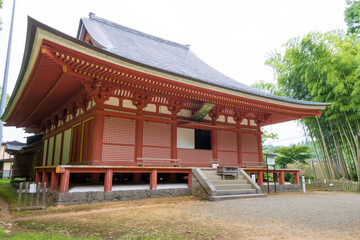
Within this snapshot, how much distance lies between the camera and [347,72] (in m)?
12.2

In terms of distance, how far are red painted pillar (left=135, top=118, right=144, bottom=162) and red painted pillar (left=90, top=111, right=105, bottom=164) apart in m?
1.32

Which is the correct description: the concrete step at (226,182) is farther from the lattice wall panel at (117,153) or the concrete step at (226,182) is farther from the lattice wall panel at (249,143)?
the lattice wall panel at (249,143)

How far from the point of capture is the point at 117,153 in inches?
346

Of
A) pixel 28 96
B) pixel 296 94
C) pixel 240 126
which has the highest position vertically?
pixel 296 94

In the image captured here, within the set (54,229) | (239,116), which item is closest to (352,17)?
(239,116)

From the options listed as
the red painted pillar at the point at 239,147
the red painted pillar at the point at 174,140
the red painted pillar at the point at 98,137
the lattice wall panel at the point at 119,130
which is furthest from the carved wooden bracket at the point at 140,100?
the red painted pillar at the point at 239,147

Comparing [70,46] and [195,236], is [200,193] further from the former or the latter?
[70,46]

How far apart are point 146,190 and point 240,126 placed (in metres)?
6.46

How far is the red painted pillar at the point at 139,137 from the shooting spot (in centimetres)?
922

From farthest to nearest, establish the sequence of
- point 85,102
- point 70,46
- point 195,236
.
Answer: point 85,102 < point 70,46 < point 195,236

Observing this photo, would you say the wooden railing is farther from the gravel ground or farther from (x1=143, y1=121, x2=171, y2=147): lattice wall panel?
the gravel ground

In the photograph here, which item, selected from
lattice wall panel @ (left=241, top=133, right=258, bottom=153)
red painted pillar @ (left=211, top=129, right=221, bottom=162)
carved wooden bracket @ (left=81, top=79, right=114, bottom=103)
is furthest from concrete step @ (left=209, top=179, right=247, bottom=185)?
carved wooden bracket @ (left=81, top=79, right=114, bottom=103)

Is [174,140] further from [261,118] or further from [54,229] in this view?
[54,229]

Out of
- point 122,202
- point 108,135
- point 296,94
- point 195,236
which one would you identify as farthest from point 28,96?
point 296,94
